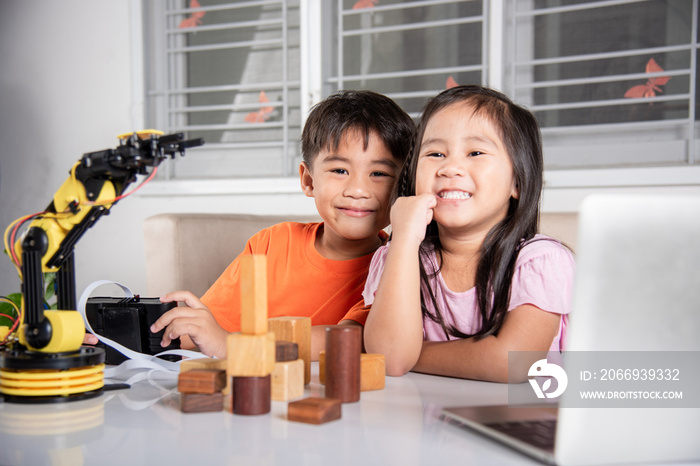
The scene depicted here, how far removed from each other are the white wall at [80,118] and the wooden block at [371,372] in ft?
7.54

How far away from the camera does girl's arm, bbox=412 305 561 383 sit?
2.83ft

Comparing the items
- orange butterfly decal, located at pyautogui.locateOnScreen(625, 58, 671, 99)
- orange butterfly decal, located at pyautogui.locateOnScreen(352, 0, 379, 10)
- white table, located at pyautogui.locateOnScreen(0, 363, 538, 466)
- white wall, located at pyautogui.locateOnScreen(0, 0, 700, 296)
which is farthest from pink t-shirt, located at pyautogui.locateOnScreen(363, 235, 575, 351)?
orange butterfly decal, located at pyautogui.locateOnScreen(352, 0, 379, 10)

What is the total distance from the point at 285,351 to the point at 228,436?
0.43 feet

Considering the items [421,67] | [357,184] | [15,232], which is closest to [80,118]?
[421,67]

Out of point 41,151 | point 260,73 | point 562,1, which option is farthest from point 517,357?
point 41,151

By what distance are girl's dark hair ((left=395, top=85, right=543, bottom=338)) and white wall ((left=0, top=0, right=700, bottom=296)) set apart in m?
1.90

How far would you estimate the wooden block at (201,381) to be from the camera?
0.59 metres

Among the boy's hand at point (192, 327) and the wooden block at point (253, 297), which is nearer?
the wooden block at point (253, 297)

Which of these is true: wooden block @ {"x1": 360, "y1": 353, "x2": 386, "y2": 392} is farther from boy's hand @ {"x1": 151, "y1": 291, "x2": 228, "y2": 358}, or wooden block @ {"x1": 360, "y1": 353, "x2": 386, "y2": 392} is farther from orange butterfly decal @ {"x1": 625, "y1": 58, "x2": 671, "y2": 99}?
orange butterfly decal @ {"x1": 625, "y1": 58, "x2": 671, "y2": 99}

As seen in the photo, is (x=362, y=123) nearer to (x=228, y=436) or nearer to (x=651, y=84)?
(x=228, y=436)

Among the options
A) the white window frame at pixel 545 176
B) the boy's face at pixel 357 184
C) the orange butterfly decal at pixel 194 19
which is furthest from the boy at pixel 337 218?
the orange butterfly decal at pixel 194 19

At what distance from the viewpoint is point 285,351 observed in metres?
0.64

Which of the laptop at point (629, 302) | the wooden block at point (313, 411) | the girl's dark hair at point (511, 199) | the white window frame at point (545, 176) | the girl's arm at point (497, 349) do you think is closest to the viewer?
the laptop at point (629, 302)

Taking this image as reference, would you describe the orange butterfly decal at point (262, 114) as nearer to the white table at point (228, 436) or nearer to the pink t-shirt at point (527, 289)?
the pink t-shirt at point (527, 289)
